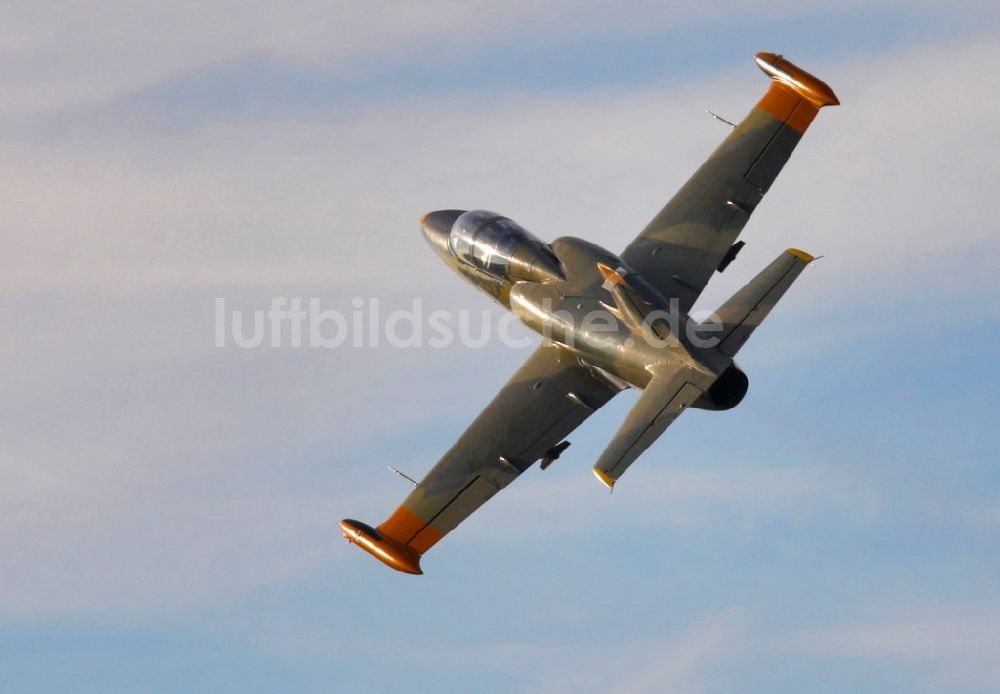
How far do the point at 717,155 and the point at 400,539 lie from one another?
17900 mm

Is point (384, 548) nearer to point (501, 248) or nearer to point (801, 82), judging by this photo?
Answer: point (501, 248)

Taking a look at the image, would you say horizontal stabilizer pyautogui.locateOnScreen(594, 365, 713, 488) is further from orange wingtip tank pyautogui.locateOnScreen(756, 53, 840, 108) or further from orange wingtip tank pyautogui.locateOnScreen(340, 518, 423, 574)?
orange wingtip tank pyautogui.locateOnScreen(756, 53, 840, 108)

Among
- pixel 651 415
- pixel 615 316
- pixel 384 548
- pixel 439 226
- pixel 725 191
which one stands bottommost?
pixel 651 415


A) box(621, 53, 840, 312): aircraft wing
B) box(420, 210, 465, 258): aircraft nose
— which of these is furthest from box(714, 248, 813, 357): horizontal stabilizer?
box(420, 210, 465, 258): aircraft nose

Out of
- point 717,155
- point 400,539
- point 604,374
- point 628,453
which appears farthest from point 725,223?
point 400,539

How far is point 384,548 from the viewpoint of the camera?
193 feet

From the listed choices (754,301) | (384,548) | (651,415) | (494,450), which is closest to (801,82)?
(754,301)

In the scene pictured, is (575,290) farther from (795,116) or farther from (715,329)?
(795,116)

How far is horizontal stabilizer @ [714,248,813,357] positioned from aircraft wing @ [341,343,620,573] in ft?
15.1

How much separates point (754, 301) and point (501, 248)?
9551mm

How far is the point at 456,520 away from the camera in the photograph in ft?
194

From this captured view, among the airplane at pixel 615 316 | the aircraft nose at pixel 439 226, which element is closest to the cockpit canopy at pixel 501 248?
the airplane at pixel 615 316

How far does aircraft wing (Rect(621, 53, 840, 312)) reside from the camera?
63219 mm

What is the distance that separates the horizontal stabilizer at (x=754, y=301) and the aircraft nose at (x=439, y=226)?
12029mm
